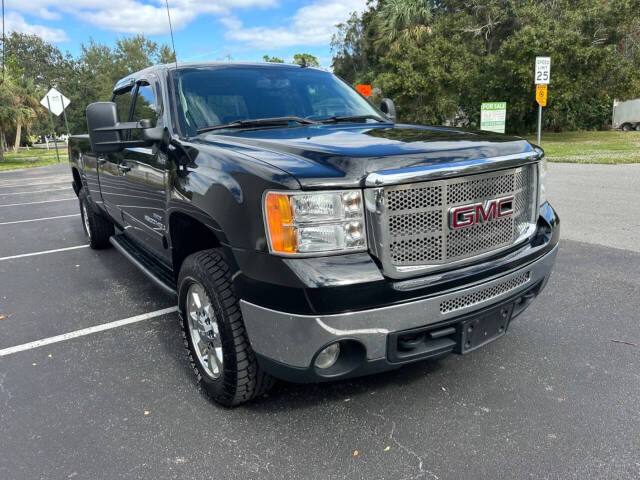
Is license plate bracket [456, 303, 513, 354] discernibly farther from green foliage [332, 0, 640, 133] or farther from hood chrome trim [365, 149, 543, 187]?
green foliage [332, 0, 640, 133]

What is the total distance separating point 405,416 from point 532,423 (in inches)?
25.0

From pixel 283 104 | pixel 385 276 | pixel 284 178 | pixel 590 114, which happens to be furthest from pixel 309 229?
pixel 590 114

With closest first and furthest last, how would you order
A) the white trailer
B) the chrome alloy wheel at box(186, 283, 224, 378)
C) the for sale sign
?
the chrome alloy wheel at box(186, 283, 224, 378) → the for sale sign → the white trailer

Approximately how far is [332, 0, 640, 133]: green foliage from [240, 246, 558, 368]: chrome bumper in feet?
79.4

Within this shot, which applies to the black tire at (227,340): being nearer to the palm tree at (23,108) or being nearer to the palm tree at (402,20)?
the palm tree at (23,108)

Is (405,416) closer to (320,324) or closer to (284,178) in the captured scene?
(320,324)

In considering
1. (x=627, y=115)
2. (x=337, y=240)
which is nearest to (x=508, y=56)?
(x=627, y=115)

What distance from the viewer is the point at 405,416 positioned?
2641mm

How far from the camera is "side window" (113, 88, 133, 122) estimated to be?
4.46 m

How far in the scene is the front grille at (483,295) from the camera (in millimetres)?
2307

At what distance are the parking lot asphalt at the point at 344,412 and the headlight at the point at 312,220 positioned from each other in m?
1.01

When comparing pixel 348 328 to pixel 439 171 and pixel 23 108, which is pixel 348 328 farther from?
pixel 23 108

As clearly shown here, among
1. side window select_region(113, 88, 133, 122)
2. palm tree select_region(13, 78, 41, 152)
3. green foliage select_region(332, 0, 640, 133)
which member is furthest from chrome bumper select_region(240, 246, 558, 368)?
palm tree select_region(13, 78, 41, 152)

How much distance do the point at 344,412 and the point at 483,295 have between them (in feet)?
3.17
